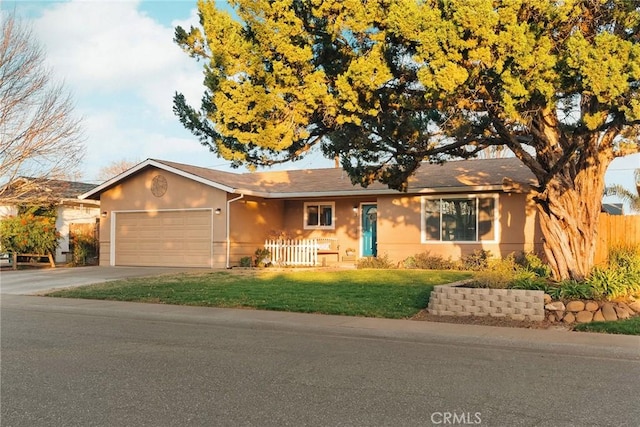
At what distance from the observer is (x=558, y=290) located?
11.5 m

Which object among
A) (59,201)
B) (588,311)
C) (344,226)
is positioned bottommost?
(588,311)

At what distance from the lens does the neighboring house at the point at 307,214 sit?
2052 centimetres

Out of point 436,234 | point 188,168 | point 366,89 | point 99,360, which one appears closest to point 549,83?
point 366,89

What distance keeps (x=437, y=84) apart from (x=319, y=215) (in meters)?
15.8

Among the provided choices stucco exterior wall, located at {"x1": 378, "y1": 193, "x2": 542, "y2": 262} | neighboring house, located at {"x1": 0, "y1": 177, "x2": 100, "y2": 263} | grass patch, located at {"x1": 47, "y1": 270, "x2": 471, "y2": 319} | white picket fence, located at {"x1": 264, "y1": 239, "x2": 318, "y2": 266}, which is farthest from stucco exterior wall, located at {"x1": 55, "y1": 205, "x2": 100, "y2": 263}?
stucco exterior wall, located at {"x1": 378, "y1": 193, "x2": 542, "y2": 262}

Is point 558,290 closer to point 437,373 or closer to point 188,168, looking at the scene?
point 437,373

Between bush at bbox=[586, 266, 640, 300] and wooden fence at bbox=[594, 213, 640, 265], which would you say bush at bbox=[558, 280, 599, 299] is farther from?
wooden fence at bbox=[594, 213, 640, 265]

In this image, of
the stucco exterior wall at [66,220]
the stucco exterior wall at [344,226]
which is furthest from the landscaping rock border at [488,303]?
the stucco exterior wall at [66,220]

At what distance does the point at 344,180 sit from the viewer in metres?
24.8

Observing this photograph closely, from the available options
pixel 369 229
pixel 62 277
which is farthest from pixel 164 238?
pixel 369 229

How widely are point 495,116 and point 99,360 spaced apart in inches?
307

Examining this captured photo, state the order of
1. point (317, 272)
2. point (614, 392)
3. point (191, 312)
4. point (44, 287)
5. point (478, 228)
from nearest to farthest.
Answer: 1. point (614, 392)
2. point (191, 312)
3. point (44, 287)
4. point (317, 272)
5. point (478, 228)

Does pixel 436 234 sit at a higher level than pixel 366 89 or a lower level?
lower

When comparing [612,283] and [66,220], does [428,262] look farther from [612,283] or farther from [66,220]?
[66,220]
